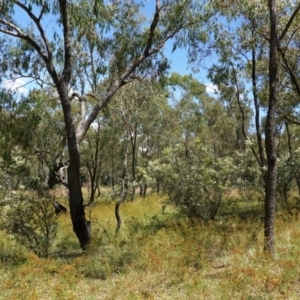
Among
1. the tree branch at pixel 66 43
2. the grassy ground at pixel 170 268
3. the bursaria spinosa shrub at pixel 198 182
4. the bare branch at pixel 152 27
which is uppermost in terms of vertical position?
the bare branch at pixel 152 27

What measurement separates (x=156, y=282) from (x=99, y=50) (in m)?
6.61

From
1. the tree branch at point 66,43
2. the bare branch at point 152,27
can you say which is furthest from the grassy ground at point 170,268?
the bare branch at point 152,27

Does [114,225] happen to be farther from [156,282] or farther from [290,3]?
[290,3]

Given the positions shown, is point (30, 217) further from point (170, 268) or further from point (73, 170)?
point (170, 268)

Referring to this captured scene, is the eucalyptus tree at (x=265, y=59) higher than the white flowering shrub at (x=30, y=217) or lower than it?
higher

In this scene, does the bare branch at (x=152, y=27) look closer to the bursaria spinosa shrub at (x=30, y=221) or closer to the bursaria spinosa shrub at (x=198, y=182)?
the bursaria spinosa shrub at (x=198, y=182)

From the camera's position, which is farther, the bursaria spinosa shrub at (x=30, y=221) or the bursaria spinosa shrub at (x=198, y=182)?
the bursaria spinosa shrub at (x=198, y=182)

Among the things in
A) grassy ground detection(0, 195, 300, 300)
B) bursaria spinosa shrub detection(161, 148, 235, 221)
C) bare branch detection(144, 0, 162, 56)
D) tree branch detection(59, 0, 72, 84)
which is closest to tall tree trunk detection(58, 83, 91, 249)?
tree branch detection(59, 0, 72, 84)

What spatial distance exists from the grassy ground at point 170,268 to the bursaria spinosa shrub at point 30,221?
0.44 m

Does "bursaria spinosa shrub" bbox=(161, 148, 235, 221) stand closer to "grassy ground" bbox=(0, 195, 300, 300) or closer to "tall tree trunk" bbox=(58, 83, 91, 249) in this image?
"grassy ground" bbox=(0, 195, 300, 300)

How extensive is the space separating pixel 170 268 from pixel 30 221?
399 cm

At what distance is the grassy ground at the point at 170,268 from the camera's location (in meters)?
5.45

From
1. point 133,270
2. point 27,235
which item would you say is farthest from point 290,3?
point 27,235

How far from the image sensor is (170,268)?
6609 mm
